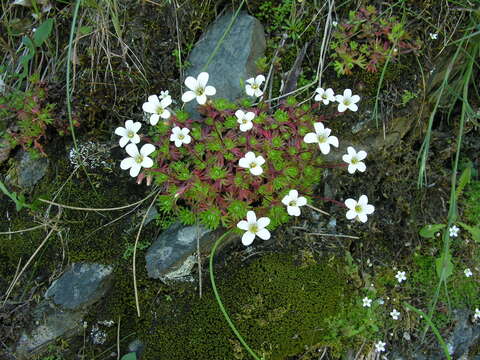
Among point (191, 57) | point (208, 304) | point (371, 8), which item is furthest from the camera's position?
point (191, 57)

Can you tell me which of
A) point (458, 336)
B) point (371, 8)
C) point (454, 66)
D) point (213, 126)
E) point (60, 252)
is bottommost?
point (458, 336)

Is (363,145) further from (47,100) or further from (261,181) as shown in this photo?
(47,100)

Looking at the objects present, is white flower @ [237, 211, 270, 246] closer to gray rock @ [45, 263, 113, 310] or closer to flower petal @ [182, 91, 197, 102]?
flower petal @ [182, 91, 197, 102]

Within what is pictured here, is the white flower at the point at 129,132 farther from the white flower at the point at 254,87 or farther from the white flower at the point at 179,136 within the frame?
the white flower at the point at 254,87

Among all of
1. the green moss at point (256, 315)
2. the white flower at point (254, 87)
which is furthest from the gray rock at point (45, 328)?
the white flower at point (254, 87)

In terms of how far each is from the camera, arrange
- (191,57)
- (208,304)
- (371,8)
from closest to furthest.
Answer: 1. (208,304)
2. (371,8)
3. (191,57)

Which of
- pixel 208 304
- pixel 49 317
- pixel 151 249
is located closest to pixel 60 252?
pixel 49 317
